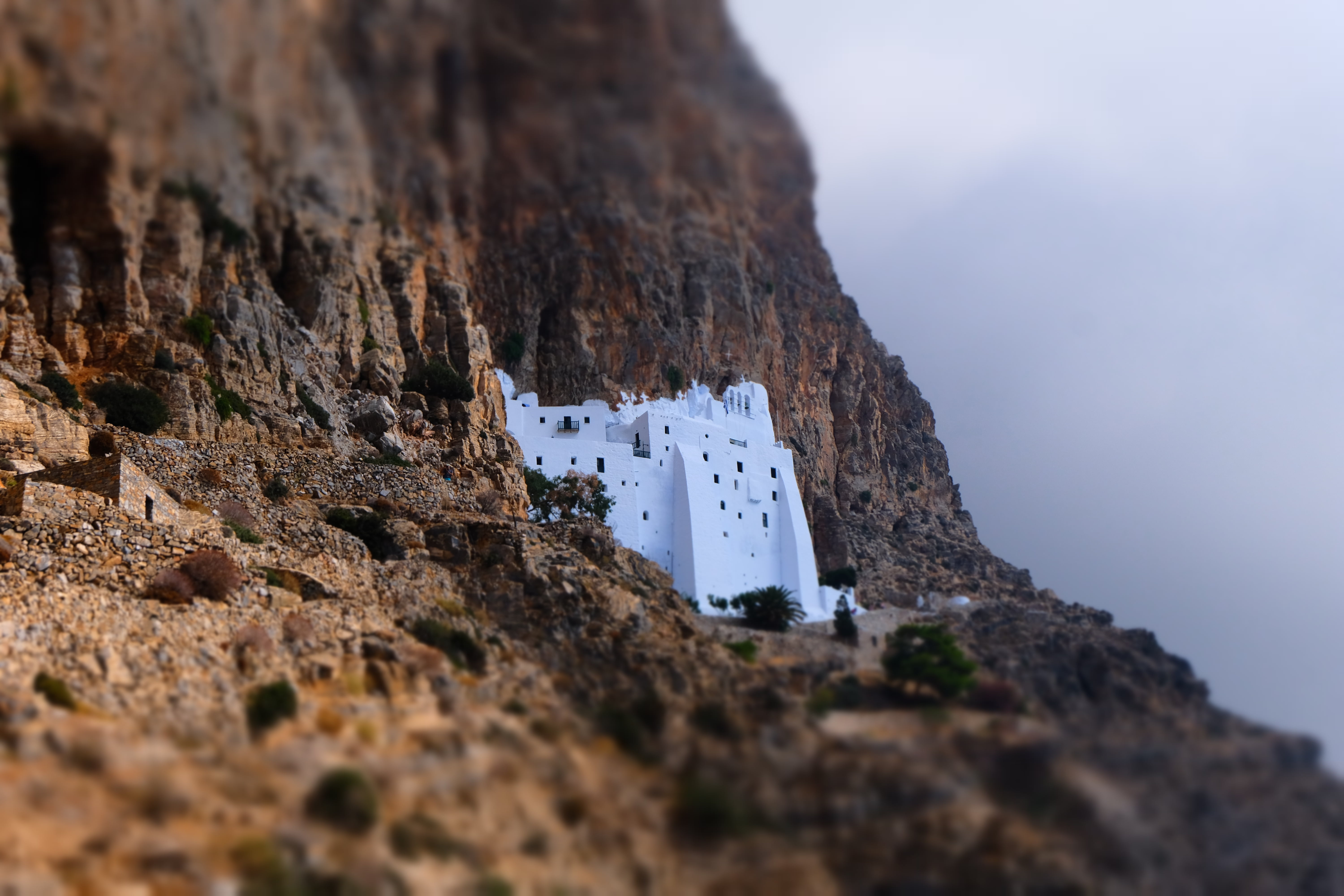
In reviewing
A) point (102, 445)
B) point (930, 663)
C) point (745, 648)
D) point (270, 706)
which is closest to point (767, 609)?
point (745, 648)

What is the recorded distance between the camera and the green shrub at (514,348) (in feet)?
107

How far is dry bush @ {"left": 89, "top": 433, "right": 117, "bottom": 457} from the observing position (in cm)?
1711

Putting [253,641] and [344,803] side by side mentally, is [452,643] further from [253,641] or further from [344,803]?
[344,803]

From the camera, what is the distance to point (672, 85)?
9.48 m

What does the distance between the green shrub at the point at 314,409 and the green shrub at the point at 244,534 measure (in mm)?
5973

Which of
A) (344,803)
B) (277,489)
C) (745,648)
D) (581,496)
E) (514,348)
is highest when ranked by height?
(514,348)

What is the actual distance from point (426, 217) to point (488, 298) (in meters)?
18.7

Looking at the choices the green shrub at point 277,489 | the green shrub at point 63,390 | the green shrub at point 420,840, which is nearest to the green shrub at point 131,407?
the green shrub at point 63,390

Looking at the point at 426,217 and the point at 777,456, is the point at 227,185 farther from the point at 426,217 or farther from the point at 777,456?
the point at 777,456

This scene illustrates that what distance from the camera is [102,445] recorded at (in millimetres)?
17297

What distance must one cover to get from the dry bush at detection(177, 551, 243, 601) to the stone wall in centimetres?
158

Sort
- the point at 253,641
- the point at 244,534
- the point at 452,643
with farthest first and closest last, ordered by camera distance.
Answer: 1. the point at 244,534
2. the point at 452,643
3. the point at 253,641

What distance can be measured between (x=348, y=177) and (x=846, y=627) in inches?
581

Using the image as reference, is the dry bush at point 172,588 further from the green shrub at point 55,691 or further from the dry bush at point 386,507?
the dry bush at point 386,507
